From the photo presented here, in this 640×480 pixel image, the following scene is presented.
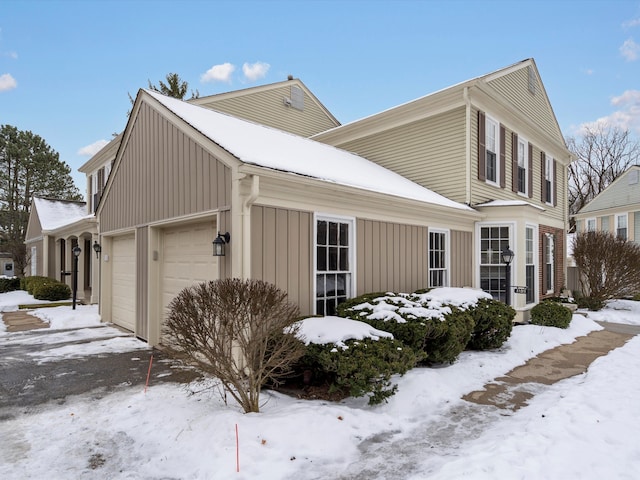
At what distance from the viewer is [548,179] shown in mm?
13789

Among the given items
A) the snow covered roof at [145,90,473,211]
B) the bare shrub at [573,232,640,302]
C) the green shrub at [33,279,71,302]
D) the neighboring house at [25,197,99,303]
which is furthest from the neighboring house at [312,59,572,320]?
→ the green shrub at [33,279,71,302]

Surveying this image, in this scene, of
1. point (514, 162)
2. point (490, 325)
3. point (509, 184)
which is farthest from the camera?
point (514, 162)

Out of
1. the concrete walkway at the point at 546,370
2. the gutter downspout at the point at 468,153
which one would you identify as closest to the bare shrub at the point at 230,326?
the concrete walkway at the point at 546,370

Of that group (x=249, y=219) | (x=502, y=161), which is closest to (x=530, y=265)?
(x=502, y=161)

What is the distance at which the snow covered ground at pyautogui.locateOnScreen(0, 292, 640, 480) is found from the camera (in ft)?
10.0

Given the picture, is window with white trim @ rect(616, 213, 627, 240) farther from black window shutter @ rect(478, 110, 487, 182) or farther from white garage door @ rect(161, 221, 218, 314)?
white garage door @ rect(161, 221, 218, 314)

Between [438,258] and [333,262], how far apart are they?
3.51 metres

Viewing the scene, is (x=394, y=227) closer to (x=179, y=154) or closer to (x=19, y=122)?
(x=179, y=154)

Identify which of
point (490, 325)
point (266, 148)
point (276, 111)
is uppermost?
point (276, 111)

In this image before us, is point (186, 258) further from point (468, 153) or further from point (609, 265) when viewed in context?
point (609, 265)

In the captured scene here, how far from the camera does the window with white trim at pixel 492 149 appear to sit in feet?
34.4

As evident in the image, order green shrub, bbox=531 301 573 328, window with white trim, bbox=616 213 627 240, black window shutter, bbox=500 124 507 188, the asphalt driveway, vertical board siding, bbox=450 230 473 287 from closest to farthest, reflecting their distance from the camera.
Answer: the asphalt driveway
green shrub, bbox=531 301 573 328
vertical board siding, bbox=450 230 473 287
black window shutter, bbox=500 124 507 188
window with white trim, bbox=616 213 627 240

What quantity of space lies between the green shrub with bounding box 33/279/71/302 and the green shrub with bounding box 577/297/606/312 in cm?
1817

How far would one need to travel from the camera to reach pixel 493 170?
10.7 metres
